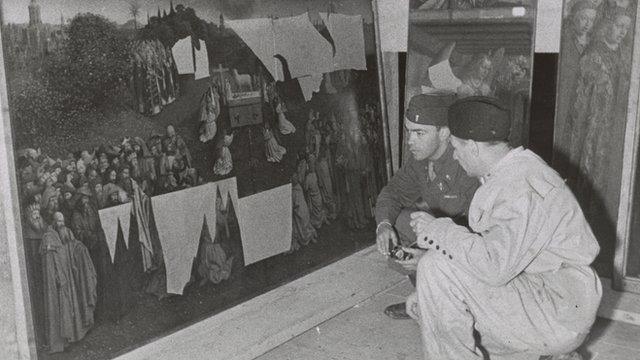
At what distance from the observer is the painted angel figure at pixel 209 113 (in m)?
3.38

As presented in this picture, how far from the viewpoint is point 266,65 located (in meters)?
3.73

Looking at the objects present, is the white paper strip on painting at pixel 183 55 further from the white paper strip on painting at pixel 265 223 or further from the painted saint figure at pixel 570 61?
the painted saint figure at pixel 570 61

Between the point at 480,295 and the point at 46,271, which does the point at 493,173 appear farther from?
the point at 46,271

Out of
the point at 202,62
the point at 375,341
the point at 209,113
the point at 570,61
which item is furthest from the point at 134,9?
the point at 570,61

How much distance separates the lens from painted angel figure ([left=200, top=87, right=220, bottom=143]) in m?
3.38

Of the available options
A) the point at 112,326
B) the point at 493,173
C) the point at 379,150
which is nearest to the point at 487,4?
the point at 379,150

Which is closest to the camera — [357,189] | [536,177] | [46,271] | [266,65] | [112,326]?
[536,177]

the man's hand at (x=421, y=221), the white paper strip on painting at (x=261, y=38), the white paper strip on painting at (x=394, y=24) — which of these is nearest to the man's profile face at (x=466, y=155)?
the man's hand at (x=421, y=221)

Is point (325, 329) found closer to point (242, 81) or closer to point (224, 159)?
point (224, 159)

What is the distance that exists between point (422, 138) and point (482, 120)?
2.92 feet

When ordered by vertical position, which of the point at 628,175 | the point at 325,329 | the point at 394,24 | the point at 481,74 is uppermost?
the point at 394,24

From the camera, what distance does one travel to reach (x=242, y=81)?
11.8ft

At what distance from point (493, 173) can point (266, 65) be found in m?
1.59

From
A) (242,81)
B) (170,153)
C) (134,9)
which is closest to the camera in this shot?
(134,9)
